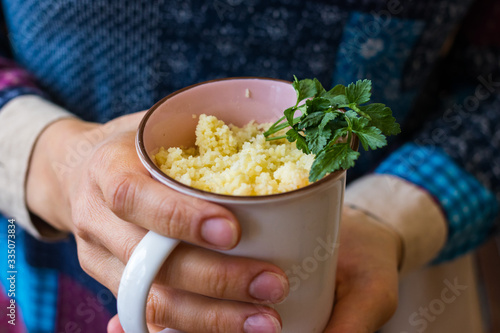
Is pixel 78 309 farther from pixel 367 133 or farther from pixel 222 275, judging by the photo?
pixel 367 133

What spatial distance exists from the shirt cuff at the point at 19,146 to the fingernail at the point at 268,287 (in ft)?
1.90

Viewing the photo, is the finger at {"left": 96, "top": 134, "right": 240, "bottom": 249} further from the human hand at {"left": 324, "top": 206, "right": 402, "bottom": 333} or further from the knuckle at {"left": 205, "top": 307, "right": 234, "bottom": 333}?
the human hand at {"left": 324, "top": 206, "right": 402, "bottom": 333}

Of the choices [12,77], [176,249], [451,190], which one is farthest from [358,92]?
[12,77]

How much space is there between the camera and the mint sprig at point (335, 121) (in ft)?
1.46

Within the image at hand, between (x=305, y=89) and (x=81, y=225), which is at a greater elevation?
(x=305, y=89)

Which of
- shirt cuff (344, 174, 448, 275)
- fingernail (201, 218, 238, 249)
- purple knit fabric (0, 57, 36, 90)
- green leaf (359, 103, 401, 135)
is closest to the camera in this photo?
fingernail (201, 218, 238, 249)

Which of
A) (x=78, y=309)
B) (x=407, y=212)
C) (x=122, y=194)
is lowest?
(x=78, y=309)

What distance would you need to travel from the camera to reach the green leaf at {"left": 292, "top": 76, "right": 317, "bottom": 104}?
49 cm

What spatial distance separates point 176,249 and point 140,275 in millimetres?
52

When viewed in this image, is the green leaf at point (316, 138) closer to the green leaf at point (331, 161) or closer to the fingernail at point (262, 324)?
the green leaf at point (331, 161)

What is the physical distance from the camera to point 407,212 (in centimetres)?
80

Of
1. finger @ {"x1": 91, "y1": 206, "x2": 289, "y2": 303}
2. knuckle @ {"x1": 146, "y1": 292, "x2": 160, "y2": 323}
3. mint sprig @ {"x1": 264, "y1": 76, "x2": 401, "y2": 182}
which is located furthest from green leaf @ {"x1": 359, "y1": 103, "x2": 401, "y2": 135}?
knuckle @ {"x1": 146, "y1": 292, "x2": 160, "y2": 323}

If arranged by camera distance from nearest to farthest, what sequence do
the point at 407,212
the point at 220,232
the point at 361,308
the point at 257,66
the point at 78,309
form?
the point at 220,232
the point at 361,308
the point at 407,212
the point at 257,66
the point at 78,309

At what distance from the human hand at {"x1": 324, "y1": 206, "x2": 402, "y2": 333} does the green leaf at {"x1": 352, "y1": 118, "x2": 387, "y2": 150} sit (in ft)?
0.80
